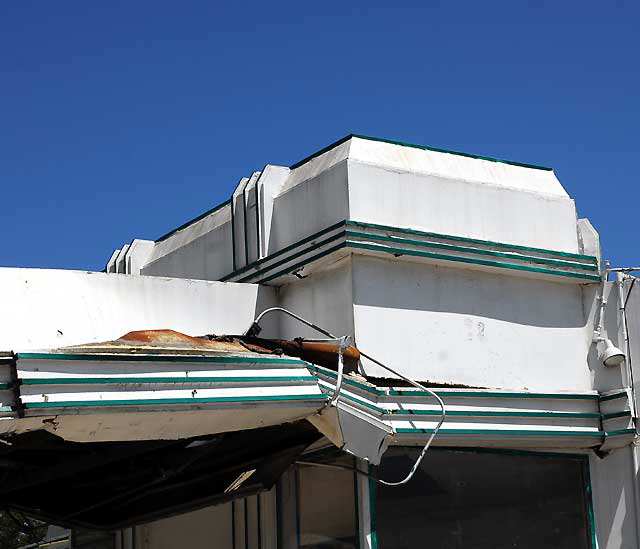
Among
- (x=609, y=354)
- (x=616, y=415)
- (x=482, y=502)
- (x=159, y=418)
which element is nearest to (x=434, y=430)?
(x=482, y=502)

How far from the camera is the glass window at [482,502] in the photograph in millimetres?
13203

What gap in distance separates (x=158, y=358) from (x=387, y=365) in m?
3.75

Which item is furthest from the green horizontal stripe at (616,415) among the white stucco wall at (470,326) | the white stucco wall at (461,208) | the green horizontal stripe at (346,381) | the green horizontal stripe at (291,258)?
the green horizontal stripe at (291,258)

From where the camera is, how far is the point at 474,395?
13664 mm

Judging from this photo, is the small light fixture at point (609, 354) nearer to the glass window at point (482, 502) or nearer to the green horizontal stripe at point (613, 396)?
the green horizontal stripe at point (613, 396)

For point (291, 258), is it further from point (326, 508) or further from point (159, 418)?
point (159, 418)

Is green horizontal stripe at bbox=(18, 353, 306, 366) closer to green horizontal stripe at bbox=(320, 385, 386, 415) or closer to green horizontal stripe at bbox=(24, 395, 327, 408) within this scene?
green horizontal stripe at bbox=(24, 395, 327, 408)

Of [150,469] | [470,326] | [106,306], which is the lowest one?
[150,469]

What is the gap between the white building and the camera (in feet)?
42.8

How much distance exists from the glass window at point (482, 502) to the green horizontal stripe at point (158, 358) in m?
2.47

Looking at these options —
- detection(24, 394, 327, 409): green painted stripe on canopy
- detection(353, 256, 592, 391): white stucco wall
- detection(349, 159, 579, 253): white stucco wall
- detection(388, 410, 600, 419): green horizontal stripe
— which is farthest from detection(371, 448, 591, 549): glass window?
detection(349, 159, 579, 253): white stucco wall

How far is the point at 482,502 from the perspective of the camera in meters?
13.9

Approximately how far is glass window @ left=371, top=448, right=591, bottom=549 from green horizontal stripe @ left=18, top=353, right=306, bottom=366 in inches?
97.1

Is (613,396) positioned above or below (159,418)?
above
